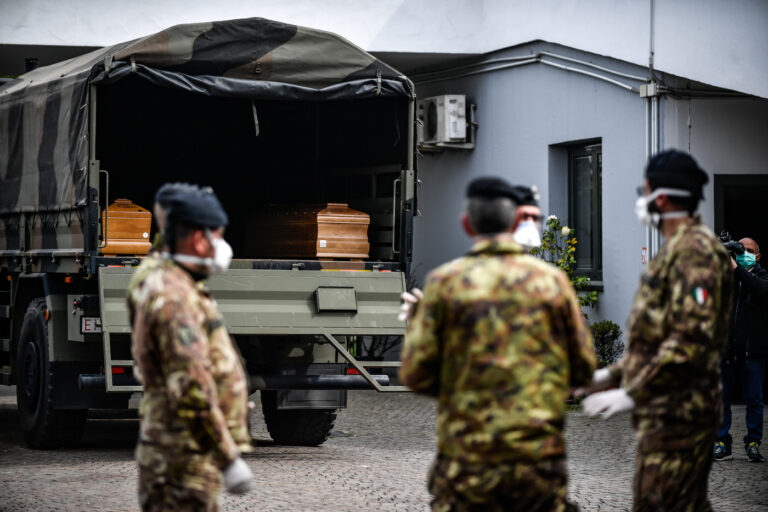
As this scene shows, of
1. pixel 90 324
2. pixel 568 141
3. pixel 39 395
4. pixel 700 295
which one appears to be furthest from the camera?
pixel 568 141

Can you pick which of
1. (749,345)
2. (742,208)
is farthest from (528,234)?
(742,208)

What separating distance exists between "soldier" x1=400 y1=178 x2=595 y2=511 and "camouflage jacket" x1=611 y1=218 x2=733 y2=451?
67 centimetres

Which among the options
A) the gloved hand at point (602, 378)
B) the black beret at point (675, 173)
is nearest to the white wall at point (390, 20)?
the black beret at point (675, 173)

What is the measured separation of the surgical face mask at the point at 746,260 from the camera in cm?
1094

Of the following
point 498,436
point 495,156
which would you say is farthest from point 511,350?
point 495,156

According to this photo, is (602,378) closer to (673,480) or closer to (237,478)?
(673,480)

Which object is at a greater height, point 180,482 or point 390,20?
point 390,20

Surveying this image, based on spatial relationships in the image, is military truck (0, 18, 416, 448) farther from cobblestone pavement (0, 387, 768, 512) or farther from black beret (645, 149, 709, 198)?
black beret (645, 149, 709, 198)

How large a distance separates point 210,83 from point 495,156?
7.64 m

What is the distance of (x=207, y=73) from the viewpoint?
36.2 ft

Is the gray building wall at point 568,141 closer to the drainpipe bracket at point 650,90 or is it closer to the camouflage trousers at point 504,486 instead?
the drainpipe bracket at point 650,90

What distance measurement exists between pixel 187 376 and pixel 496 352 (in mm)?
1053

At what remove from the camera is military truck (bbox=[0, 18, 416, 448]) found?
419 inches

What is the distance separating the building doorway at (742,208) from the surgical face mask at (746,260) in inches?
165
